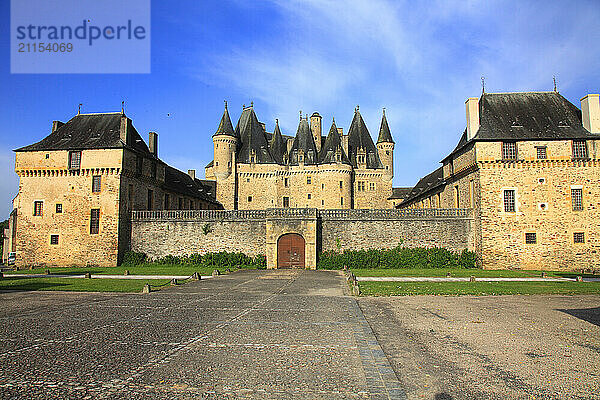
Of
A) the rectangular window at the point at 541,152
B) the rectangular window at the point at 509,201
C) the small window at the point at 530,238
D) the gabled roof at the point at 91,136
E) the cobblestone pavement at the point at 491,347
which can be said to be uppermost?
the gabled roof at the point at 91,136

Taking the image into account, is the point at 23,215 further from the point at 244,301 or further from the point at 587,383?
the point at 587,383

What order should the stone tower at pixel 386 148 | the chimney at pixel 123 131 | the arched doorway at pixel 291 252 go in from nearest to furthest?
the arched doorway at pixel 291 252 → the chimney at pixel 123 131 → the stone tower at pixel 386 148

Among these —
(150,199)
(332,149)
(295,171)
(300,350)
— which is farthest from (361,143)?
(300,350)

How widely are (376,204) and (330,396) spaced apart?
159ft

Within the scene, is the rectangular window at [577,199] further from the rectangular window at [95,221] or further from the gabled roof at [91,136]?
the rectangular window at [95,221]

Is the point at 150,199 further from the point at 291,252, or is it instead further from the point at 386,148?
the point at 386,148

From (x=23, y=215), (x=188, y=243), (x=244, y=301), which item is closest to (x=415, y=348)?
(x=244, y=301)

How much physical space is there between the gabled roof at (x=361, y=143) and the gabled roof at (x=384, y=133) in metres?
2.01

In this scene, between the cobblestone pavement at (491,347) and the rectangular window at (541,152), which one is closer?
the cobblestone pavement at (491,347)

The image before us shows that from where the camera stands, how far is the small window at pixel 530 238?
28547 mm

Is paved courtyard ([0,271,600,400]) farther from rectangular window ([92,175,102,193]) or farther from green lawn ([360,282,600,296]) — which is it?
rectangular window ([92,175,102,193])

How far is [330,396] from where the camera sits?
207 inches

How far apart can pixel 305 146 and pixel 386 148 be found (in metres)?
11.6

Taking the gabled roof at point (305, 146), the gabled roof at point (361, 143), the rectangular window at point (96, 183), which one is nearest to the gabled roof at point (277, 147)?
A: the gabled roof at point (305, 146)
